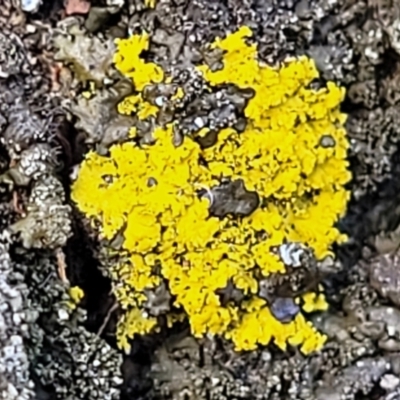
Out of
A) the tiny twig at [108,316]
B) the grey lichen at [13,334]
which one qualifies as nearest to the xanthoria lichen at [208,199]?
the tiny twig at [108,316]

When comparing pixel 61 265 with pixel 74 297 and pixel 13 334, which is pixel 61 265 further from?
pixel 13 334

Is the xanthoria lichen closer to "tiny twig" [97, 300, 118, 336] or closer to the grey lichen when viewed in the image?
"tiny twig" [97, 300, 118, 336]

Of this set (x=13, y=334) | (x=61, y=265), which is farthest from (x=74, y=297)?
(x=13, y=334)

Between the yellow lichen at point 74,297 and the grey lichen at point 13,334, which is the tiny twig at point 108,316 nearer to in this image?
the yellow lichen at point 74,297

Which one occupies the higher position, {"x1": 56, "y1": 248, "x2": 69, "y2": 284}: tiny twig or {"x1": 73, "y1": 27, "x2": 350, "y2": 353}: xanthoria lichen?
{"x1": 73, "y1": 27, "x2": 350, "y2": 353}: xanthoria lichen

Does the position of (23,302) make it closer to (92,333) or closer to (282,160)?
(92,333)


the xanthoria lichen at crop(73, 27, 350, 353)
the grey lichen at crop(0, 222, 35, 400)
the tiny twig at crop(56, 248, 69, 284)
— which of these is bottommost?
the grey lichen at crop(0, 222, 35, 400)

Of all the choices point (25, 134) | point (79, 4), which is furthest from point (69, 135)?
point (79, 4)

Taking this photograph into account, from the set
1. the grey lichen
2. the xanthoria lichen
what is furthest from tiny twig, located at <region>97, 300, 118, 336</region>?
the grey lichen
